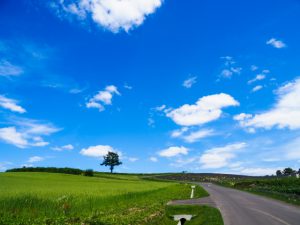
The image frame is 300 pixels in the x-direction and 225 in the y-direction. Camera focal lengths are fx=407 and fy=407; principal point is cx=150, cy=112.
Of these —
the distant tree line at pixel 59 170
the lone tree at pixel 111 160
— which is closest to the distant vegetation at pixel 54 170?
the distant tree line at pixel 59 170

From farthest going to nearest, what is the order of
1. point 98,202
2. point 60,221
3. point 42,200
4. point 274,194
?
point 274,194
point 98,202
point 42,200
point 60,221

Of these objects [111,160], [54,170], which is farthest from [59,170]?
[111,160]

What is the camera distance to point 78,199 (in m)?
27.3

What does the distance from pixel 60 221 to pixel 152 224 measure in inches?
246

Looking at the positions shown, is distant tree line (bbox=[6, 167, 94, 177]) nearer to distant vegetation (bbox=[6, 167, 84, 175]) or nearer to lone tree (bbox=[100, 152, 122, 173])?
distant vegetation (bbox=[6, 167, 84, 175])

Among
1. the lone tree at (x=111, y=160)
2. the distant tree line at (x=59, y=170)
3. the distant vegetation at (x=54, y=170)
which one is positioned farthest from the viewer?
the lone tree at (x=111, y=160)

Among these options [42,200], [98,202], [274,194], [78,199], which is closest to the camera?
[42,200]

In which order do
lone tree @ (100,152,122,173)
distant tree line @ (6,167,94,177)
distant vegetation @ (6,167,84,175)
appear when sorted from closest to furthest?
distant tree line @ (6,167,94,177) < distant vegetation @ (6,167,84,175) < lone tree @ (100,152,122,173)

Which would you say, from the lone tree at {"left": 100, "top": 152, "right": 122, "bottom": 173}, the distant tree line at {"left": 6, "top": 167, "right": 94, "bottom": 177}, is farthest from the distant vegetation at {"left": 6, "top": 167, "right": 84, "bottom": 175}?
the lone tree at {"left": 100, "top": 152, "right": 122, "bottom": 173}

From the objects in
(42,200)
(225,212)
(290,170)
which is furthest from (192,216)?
(290,170)

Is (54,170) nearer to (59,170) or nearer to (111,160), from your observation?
(59,170)

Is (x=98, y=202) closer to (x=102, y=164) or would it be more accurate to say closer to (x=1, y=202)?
(x=1, y=202)

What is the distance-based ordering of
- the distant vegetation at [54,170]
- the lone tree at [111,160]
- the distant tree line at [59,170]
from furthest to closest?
the lone tree at [111,160] < the distant vegetation at [54,170] < the distant tree line at [59,170]

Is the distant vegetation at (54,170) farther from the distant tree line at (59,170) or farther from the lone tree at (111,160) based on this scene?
the lone tree at (111,160)
